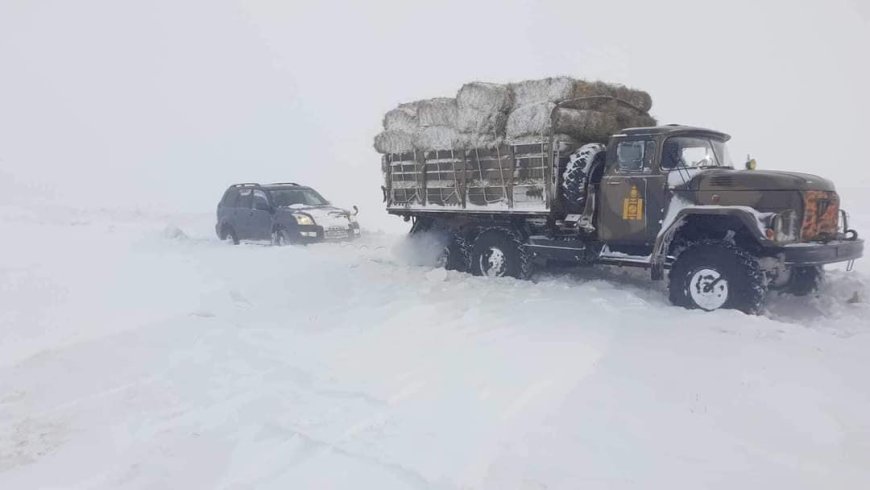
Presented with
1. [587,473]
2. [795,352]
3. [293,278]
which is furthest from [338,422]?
[293,278]

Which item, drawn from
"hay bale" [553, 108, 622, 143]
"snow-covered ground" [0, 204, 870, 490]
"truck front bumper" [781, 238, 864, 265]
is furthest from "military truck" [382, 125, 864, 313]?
"snow-covered ground" [0, 204, 870, 490]

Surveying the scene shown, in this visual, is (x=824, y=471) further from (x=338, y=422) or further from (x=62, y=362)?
(x=62, y=362)

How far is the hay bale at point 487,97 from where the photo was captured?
902 centimetres

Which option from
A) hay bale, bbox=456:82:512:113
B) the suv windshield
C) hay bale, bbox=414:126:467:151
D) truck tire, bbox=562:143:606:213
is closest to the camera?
truck tire, bbox=562:143:606:213

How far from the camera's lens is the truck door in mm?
7703

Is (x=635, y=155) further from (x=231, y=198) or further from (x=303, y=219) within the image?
(x=231, y=198)

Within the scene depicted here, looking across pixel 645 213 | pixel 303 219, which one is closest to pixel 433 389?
pixel 645 213

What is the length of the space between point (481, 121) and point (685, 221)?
3.45m

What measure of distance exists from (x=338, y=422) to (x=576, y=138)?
237 inches

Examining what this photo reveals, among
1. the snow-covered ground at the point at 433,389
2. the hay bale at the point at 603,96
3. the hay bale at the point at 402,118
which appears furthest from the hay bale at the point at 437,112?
the snow-covered ground at the point at 433,389

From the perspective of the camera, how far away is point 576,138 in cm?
871

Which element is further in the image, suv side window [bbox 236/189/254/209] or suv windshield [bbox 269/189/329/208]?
suv side window [bbox 236/189/254/209]

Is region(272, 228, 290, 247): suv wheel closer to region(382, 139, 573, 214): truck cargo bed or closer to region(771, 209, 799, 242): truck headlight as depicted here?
region(382, 139, 573, 214): truck cargo bed

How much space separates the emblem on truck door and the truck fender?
0.38m
